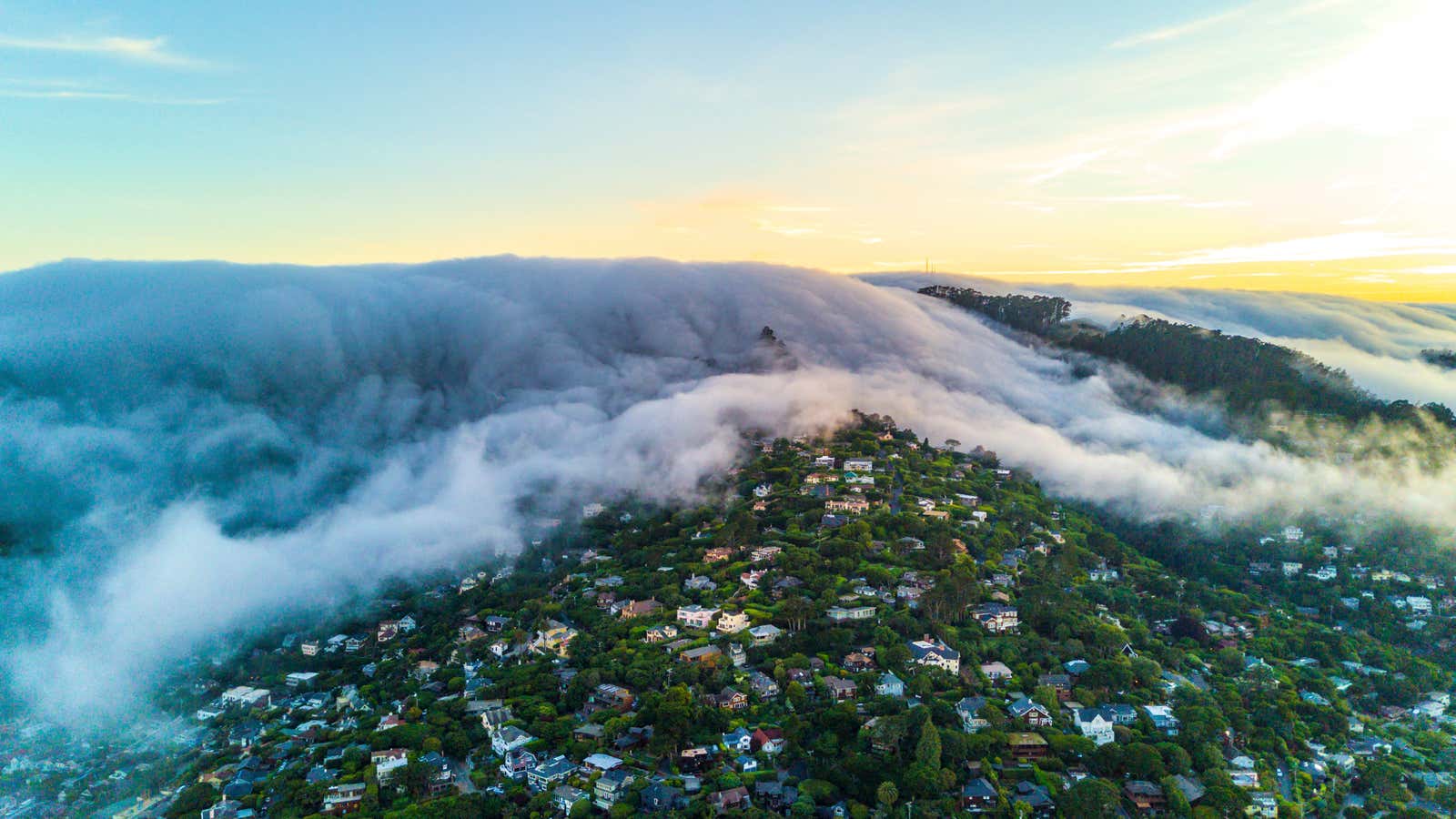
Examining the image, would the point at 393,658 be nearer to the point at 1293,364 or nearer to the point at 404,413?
the point at 404,413

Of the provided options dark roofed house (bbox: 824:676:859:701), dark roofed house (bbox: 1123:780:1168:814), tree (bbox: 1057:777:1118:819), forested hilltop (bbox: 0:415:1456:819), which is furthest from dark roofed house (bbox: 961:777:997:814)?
dark roofed house (bbox: 824:676:859:701)

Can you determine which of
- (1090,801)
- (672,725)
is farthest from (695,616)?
(1090,801)

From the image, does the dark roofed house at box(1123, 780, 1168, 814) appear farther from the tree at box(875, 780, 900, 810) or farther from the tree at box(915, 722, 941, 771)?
the tree at box(875, 780, 900, 810)

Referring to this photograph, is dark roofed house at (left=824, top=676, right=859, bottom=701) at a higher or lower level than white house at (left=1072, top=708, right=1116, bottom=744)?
higher

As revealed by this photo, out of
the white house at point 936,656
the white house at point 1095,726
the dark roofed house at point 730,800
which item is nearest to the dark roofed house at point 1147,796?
the white house at point 1095,726


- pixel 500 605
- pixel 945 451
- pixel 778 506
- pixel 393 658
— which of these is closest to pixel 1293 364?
pixel 945 451

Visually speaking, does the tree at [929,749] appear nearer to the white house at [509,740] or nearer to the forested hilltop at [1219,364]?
the white house at [509,740]

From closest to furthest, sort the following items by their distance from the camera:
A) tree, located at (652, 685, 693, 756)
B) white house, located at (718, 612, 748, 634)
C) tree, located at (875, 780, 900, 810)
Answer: tree, located at (875, 780, 900, 810), tree, located at (652, 685, 693, 756), white house, located at (718, 612, 748, 634)
